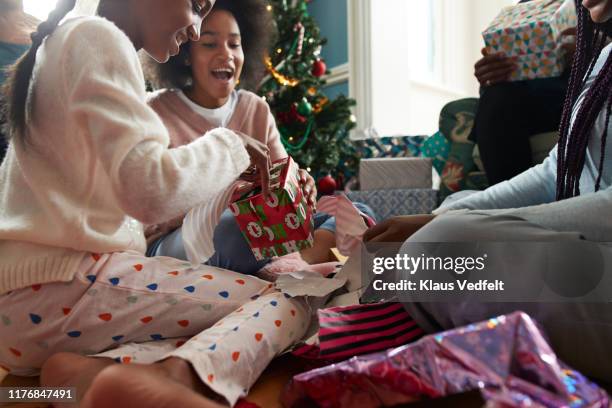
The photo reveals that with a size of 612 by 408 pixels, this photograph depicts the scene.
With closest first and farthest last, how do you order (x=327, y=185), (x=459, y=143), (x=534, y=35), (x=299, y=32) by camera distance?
(x=534, y=35) → (x=459, y=143) → (x=299, y=32) → (x=327, y=185)

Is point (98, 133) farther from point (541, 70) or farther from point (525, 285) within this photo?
point (541, 70)

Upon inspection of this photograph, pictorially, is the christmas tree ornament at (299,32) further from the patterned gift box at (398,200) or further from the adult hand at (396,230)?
the adult hand at (396,230)

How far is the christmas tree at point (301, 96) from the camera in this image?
80.0 inches

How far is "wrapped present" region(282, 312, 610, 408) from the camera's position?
37cm

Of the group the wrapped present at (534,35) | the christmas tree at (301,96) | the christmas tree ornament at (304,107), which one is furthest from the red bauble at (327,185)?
the wrapped present at (534,35)

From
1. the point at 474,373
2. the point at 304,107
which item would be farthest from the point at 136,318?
the point at 304,107

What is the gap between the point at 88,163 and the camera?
1.91 feet

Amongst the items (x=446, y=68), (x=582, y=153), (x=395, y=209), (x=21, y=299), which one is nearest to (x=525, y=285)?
(x=582, y=153)

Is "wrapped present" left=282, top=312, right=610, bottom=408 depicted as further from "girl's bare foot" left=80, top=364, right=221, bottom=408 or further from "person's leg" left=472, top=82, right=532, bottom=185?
"person's leg" left=472, top=82, right=532, bottom=185

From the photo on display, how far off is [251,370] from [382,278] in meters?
0.23

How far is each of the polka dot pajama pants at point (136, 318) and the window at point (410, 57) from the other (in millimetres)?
2079

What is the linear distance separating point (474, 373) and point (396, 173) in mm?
1616

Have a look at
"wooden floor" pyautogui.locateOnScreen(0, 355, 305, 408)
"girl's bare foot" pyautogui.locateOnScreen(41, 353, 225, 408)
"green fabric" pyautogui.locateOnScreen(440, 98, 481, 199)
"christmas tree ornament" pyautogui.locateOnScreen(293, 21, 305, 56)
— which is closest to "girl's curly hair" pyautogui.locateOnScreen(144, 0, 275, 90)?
"christmas tree ornament" pyautogui.locateOnScreen(293, 21, 305, 56)

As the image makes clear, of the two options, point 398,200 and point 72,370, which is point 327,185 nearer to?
point 398,200
